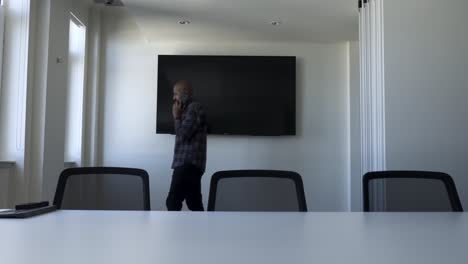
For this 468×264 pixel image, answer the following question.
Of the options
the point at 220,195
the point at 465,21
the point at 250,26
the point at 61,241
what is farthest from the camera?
the point at 250,26

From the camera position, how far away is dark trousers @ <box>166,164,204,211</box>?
147 inches

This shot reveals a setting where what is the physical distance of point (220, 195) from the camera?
1.94 metres

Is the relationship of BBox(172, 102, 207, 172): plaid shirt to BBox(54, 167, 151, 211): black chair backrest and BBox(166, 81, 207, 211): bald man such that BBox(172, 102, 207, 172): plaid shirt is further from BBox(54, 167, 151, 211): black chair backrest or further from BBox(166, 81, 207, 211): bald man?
BBox(54, 167, 151, 211): black chair backrest

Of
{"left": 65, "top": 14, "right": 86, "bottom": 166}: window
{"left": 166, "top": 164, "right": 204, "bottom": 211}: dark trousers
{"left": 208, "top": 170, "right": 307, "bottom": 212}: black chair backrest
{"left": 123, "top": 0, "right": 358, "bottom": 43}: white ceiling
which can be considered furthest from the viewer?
{"left": 65, "top": 14, "right": 86, "bottom": 166}: window

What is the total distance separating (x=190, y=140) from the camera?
150 inches

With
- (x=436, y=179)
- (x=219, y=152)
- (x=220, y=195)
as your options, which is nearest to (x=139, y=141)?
(x=219, y=152)

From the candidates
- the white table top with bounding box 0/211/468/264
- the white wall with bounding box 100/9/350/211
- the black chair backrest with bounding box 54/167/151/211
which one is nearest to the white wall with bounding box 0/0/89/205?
the white wall with bounding box 100/9/350/211

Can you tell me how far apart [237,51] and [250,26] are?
26.6 inches

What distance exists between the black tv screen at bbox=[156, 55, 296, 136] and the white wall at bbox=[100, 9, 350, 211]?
15cm

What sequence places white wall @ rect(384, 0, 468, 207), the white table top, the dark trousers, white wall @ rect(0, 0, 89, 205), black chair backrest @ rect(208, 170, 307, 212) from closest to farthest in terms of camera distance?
the white table top, black chair backrest @ rect(208, 170, 307, 212), white wall @ rect(384, 0, 468, 207), white wall @ rect(0, 0, 89, 205), the dark trousers

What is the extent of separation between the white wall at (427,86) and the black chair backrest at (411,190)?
1.40 meters

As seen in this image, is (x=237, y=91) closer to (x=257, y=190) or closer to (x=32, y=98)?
(x=32, y=98)

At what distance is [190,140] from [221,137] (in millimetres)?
1704

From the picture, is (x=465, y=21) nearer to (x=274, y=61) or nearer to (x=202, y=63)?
(x=274, y=61)
